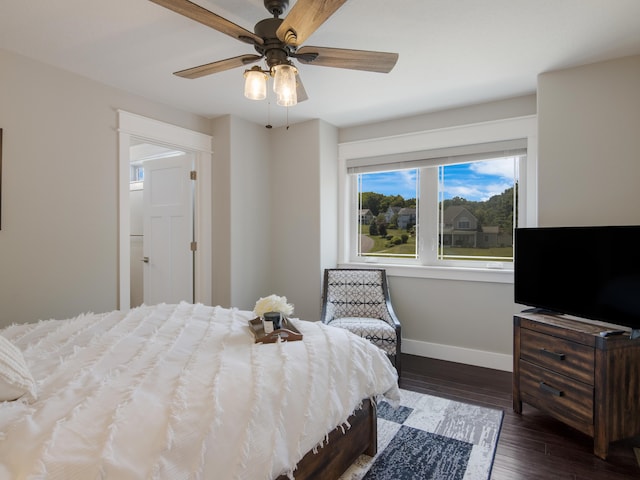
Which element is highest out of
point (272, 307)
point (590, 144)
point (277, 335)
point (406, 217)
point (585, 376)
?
point (590, 144)

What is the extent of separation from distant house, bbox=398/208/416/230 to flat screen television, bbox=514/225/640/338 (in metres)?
1.28

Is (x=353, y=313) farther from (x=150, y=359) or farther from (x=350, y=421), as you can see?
(x=150, y=359)

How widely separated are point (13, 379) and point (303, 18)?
65.2 inches

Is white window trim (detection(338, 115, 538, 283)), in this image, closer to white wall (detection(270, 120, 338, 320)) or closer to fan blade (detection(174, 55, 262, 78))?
white wall (detection(270, 120, 338, 320))

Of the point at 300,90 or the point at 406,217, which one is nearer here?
the point at 300,90

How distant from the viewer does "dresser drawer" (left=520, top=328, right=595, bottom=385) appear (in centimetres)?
207

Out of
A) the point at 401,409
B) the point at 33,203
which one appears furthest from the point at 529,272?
the point at 33,203

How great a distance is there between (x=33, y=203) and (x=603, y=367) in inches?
147

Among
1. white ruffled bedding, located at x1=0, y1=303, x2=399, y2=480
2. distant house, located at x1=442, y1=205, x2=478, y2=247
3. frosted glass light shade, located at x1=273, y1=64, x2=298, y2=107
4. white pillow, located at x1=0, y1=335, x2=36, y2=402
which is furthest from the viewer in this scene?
distant house, located at x1=442, y1=205, x2=478, y2=247

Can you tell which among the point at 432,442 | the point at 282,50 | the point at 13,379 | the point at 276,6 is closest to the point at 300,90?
the point at 282,50

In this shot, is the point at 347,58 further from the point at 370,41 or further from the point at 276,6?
the point at 370,41

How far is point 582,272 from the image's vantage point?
7.43 ft

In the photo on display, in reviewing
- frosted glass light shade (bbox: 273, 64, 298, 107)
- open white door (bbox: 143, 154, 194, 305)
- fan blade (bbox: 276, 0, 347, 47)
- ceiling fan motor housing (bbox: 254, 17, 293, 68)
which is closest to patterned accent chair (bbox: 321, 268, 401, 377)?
open white door (bbox: 143, 154, 194, 305)

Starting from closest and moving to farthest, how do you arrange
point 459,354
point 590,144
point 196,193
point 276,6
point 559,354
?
point 276,6 < point 559,354 < point 590,144 < point 459,354 < point 196,193
